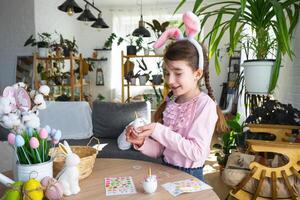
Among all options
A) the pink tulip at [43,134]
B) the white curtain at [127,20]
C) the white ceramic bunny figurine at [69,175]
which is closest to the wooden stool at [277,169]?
the white ceramic bunny figurine at [69,175]

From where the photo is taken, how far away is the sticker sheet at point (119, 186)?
89cm

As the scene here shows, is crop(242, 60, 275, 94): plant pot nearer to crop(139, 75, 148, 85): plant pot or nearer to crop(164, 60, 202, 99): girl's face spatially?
crop(164, 60, 202, 99): girl's face

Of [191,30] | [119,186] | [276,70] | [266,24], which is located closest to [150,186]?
[119,186]

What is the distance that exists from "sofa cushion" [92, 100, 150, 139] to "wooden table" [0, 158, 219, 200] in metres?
1.46

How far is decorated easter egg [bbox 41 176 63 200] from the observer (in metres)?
0.78

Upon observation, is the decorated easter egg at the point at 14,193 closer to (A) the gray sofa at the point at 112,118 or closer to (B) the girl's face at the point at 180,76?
(B) the girl's face at the point at 180,76

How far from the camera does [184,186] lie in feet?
3.03

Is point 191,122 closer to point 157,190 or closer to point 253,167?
point 157,190

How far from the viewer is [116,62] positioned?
20.9 feet

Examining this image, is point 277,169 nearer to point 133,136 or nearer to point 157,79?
point 133,136

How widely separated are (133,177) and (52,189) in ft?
1.10

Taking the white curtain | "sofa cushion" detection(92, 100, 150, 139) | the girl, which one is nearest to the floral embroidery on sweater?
the girl

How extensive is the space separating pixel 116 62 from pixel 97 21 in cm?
235

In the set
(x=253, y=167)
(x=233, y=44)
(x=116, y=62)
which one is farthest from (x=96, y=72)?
(x=253, y=167)
